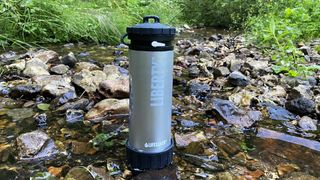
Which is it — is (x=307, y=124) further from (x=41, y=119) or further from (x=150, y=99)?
(x=41, y=119)

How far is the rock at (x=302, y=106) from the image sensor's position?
3.04 meters

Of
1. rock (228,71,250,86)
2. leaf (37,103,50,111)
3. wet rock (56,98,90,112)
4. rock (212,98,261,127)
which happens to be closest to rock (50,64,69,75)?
leaf (37,103,50,111)

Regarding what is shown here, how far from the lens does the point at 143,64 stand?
1.94 metres

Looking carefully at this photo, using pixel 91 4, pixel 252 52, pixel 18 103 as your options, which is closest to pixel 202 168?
pixel 18 103

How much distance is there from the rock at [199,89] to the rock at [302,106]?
849 mm

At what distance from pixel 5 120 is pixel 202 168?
163cm

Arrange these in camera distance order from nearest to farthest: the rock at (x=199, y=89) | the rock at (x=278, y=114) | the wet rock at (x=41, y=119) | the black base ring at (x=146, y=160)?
the black base ring at (x=146, y=160)
the wet rock at (x=41, y=119)
the rock at (x=278, y=114)
the rock at (x=199, y=89)

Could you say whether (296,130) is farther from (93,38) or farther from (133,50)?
(93,38)

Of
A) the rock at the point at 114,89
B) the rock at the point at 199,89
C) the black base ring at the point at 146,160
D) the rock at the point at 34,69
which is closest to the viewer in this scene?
the black base ring at the point at 146,160

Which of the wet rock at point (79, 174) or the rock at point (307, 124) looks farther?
the rock at point (307, 124)

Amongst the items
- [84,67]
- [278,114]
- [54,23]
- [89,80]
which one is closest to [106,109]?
[89,80]

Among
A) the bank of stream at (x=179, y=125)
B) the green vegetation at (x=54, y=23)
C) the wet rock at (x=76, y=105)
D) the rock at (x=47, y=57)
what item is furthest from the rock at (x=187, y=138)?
the green vegetation at (x=54, y=23)

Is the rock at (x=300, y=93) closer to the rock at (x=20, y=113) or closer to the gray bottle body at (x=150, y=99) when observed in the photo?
the gray bottle body at (x=150, y=99)

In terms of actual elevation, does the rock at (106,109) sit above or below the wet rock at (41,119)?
above
